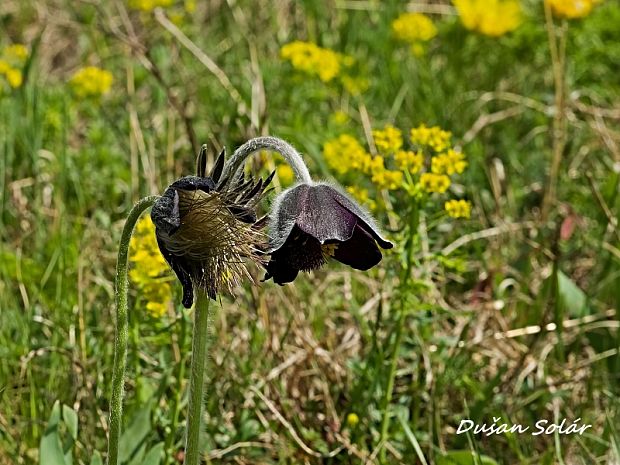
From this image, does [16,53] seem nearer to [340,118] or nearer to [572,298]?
[340,118]

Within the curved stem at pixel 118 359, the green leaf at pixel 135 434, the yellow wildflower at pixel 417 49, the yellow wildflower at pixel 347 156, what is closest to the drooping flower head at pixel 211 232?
the curved stem at pixel 118 359

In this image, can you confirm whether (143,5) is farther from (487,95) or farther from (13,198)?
(487,95)

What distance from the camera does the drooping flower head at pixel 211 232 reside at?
192 centimetres

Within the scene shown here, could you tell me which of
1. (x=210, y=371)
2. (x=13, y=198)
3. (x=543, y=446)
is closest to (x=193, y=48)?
(x=13, y=198)

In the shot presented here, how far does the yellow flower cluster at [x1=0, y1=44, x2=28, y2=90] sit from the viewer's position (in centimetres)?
424

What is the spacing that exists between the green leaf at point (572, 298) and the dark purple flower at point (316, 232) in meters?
1.53

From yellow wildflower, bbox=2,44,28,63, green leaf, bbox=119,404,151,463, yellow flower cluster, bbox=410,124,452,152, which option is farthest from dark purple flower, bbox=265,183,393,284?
yellow wildflower, bbox=2,44,28,63

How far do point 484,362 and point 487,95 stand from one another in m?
1.49

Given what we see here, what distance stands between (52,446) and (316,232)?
0.89 m

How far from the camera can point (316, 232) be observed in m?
1.90

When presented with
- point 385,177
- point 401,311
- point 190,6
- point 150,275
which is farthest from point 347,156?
point 190,6

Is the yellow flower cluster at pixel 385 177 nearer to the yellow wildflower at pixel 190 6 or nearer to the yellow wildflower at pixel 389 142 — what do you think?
the yellow wildflower at pixel 389 142

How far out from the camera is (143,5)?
494 cm

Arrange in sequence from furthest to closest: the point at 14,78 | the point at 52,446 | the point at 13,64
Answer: the point at 13,64, the point at 14,78, the point at 52,446
